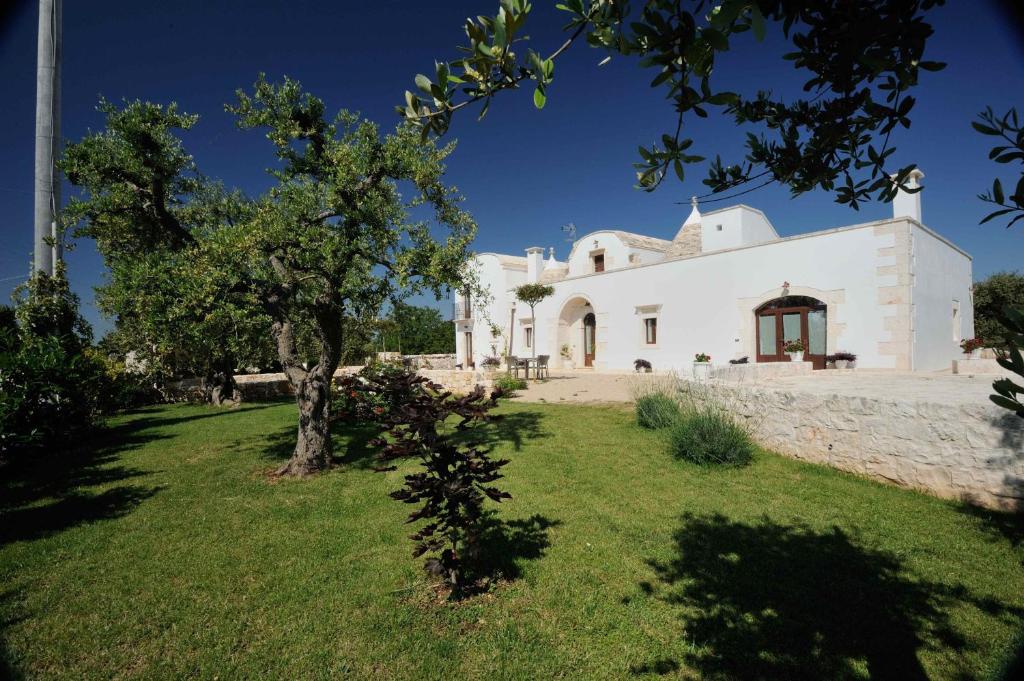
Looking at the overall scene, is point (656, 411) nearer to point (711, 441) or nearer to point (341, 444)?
point (711, 441)

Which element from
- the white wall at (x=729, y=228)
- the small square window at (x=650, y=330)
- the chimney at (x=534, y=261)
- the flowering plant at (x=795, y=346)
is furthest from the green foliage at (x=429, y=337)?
the flowering plant at (x=795, y=346)

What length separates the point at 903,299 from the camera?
14016mm

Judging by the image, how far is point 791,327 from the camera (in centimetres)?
1672

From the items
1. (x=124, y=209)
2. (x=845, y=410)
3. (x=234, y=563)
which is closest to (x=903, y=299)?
(x=845, y=410)

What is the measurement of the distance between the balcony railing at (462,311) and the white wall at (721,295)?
6479 mm

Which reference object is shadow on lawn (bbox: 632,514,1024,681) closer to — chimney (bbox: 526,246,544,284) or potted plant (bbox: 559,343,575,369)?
potted plant (bbox: 559,343,575,369)

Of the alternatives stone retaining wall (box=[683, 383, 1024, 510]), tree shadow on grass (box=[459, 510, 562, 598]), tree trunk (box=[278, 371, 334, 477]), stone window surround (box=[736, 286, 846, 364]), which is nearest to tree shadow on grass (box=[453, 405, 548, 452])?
tree trunk (box=[278, 371, 334, 477])

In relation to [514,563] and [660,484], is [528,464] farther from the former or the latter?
[514,563]

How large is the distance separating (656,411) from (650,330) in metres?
13.1

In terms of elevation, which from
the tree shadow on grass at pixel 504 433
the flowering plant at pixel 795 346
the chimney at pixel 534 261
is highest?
the chimney at pixel 534 261

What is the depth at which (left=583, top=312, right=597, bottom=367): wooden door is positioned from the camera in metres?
25.4

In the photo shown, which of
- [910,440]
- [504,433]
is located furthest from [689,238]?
[910,440]

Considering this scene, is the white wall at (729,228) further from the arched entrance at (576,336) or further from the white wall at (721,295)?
the arched entrance at (576,336)

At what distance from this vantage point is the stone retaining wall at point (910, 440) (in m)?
4.64
